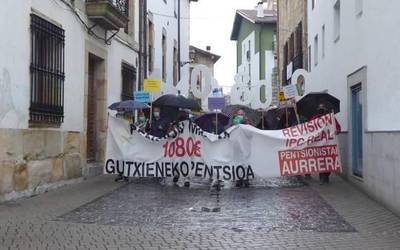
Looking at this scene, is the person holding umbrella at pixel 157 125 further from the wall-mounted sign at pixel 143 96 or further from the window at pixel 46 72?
the window at pixel 46 72

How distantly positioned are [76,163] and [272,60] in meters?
38.2

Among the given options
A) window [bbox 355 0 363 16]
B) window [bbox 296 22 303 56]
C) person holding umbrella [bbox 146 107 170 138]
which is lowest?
person holding umbrella [bbox 146 107 170 138]

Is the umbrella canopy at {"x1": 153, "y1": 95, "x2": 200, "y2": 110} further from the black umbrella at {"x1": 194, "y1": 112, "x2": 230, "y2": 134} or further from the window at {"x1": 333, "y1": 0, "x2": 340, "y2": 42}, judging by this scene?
the window at {"x1": 333, "y1": 0, "x2": 340, "y2": 42}

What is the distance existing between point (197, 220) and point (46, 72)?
489 cm

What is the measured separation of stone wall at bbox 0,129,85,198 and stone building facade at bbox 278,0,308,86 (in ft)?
45.2

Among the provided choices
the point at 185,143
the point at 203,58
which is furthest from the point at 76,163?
the point at 203,58

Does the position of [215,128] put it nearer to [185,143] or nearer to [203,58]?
[185,143]


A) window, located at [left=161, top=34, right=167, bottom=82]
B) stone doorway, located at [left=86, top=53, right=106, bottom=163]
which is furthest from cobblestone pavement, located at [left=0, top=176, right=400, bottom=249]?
window, located at [left=161, top=34, right=167, bottom=82]

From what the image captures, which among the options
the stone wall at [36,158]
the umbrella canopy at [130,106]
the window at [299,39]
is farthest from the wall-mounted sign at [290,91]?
the window at [299,39]

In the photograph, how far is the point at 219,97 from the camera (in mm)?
14383

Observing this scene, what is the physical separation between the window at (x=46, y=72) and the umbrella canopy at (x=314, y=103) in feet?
18.9

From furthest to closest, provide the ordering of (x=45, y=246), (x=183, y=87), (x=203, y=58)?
(x=203, y=58)
(x=183, y=87)
(x=45, y=246)

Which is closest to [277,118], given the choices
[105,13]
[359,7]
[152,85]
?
[152,85]

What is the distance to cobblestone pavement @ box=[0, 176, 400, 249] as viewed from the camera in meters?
7.30
